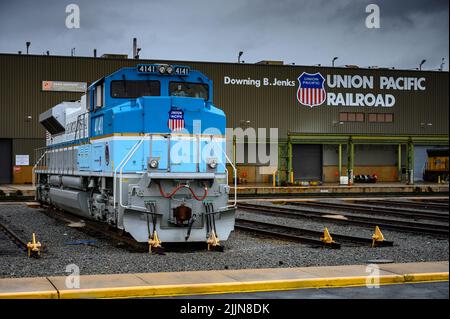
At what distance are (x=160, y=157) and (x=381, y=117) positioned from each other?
41060 mm

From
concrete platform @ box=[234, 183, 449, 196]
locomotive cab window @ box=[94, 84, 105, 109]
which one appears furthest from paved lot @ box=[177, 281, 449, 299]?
concrete platform @ box=[234, 183, 449, 196]

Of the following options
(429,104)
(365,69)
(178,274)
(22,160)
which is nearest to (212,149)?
(178,274)

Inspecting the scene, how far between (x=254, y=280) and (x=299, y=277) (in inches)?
28.1

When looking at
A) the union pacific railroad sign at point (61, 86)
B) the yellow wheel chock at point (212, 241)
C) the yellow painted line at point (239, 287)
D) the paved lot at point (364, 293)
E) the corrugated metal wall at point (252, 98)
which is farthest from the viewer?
the union pacific railroad sign at point (61, 86)

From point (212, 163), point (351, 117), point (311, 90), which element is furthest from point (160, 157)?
point (351, 117)

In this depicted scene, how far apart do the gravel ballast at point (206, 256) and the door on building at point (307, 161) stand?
34.6 m

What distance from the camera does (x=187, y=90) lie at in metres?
14.8

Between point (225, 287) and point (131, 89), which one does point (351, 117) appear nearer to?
point (131, 89)

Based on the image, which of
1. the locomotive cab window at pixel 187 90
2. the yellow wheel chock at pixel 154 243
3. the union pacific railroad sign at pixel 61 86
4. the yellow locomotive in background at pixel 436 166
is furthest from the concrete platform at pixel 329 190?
the yellow wheel chock at pixel 154 243

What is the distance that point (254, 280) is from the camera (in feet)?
31.2

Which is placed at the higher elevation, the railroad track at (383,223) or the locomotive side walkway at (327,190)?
the locomotive side walkway at (327,190)

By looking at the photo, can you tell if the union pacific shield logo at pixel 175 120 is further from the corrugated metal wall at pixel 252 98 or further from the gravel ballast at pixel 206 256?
the corrugated metal wall at pixel 252 98

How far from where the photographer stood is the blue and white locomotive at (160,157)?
A: 13484mm

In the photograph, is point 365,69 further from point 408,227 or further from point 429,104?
point 408,227
